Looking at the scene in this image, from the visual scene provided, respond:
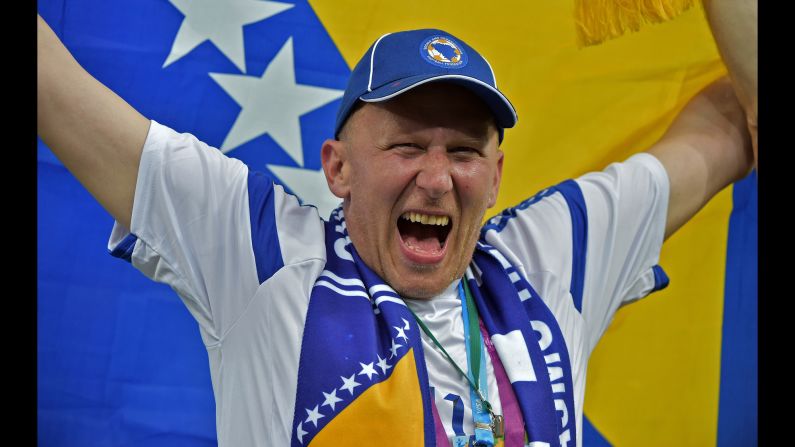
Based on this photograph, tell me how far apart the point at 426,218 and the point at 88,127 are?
55 cm

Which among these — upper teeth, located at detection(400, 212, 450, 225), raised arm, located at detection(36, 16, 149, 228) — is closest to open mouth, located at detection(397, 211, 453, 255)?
upper teeth, located at detection(400, 212, 450, 225)

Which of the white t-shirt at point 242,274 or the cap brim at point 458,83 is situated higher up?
the cap brim at point 458,83

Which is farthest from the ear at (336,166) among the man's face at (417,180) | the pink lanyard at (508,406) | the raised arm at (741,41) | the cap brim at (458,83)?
the raised arm at (741,41)

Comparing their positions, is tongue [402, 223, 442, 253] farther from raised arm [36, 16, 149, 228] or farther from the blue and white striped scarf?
raised arm [36, 16, 149, 228]

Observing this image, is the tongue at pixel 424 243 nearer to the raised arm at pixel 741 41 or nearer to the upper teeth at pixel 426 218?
the upper teeth at pixel 426 218

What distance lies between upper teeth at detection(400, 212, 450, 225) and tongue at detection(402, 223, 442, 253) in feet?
0.16

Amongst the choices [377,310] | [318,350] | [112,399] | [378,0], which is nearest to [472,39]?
[378,0]

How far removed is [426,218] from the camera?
1515 mm

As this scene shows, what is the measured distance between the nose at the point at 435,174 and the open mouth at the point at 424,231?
0.05 metres

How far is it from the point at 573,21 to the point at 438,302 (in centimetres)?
83

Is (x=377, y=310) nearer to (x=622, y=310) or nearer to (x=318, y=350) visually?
(x=318, y=350)

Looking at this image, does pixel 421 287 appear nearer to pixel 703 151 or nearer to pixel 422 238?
pixel 422 238

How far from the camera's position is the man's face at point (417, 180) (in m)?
1.49

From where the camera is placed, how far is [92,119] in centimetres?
138
